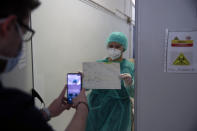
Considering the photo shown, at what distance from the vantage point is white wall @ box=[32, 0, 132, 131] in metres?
1.34

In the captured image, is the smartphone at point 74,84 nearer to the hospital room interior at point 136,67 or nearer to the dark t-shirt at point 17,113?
the hospital room interior at point 136,67

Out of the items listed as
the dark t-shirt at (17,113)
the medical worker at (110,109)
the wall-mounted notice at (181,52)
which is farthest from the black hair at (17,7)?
the medical worker at (110,109)

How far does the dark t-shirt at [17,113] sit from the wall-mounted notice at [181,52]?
613 mm

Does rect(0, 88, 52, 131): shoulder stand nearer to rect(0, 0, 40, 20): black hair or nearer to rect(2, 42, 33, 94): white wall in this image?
rect(0, 0, 40, 20): black hair

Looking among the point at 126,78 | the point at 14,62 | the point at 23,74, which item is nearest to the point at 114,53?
the point at 126,78

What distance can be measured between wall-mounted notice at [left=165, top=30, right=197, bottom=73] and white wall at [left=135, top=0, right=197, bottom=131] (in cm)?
2

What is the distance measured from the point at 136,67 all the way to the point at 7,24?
58 centimetres

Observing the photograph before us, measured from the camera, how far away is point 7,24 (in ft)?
1.60

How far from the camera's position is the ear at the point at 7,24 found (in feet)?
1.58

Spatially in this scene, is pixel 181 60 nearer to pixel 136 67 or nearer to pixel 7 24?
pixel 136 67

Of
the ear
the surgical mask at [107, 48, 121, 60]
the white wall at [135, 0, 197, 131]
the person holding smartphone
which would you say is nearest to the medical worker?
the surgical mask at [107, 48, 121, 60]

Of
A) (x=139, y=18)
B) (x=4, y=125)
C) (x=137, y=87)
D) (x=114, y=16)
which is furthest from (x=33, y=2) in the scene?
(x=114, y=16)

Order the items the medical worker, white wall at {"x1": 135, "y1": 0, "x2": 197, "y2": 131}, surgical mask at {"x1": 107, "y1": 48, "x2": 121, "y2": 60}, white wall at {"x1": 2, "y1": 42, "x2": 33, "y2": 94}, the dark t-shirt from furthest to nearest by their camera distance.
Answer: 1. surgical mask at {"x1": 107, "y1": 48, "x2": 121, "y2": 60}
2. the medical worker
3. white wall at {"x1": 2, "y1": 42, "x2": 33, "y2": 94}
4. white wall at {"x1": 135, "y1": 0, "x2": 197, "y2": 131}
5. the dark t-shirt

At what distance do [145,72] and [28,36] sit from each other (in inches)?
21.4
